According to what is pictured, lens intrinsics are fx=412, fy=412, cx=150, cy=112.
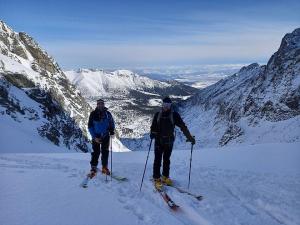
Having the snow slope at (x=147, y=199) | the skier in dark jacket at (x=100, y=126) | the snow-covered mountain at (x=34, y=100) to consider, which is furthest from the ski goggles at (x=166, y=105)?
the snow-covered mountain at (x=34, y=100)

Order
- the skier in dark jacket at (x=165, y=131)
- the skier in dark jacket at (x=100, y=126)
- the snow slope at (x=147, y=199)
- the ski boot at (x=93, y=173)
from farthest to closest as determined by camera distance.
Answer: the skier in dark jacket at (x=100, y=126) < the ski boot at (x=93, y=173) < the skier in dark jacket at (x=165, y=131) < the snow slope at (x=147, y=199)

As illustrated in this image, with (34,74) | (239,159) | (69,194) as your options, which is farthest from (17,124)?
(69,194)

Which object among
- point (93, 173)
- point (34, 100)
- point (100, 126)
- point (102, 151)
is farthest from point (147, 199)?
point (34, 100)

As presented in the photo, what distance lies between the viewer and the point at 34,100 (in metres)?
83.3

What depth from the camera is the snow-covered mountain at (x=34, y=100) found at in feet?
218

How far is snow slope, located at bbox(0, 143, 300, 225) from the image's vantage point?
9.39m

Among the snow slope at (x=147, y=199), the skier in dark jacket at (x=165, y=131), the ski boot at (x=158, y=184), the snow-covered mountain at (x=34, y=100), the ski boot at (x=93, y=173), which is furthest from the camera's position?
the snow-covered mountain at (x=34, y=100)

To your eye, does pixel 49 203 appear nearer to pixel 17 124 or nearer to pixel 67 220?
pixel 67 220

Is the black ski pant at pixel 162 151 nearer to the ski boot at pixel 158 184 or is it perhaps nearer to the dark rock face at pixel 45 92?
the ski boot at pixel 158 184

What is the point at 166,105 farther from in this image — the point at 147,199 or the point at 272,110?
the point at 272,110

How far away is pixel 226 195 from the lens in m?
12.1

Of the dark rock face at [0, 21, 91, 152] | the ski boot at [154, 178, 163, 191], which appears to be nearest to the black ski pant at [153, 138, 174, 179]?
the ski boot at [154, 178, 163, 191]

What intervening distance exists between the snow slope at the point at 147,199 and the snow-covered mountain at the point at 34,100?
38.7 meters

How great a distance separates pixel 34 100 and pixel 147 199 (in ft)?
249
